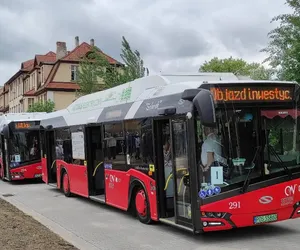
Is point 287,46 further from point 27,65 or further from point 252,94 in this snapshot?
point 27,65

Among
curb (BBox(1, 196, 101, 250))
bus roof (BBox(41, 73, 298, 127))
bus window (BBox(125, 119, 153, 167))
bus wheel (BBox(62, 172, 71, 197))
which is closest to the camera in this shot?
curb (BBox(1, 196, 101, 250))

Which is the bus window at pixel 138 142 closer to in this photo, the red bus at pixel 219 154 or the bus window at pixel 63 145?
the red bus at pixel 219 154

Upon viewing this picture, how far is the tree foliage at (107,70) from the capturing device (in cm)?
2827

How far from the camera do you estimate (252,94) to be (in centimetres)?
768

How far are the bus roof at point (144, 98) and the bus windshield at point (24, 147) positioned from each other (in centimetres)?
708

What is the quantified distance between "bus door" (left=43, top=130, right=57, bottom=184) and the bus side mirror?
37.3 feet

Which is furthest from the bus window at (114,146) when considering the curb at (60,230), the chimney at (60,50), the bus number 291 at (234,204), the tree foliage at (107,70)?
the chimney at (60,50)

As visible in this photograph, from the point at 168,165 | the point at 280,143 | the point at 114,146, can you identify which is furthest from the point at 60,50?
the point at 280,143

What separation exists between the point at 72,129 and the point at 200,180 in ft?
24.8

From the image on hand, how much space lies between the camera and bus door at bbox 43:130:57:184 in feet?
57.3

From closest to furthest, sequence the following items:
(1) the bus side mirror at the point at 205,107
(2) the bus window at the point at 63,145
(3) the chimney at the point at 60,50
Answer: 1. (1) the bus side mirror at the point at 205,107
2. (2) the bus window at the point at 63,145
3. (3) the chimney at the point at 60,50

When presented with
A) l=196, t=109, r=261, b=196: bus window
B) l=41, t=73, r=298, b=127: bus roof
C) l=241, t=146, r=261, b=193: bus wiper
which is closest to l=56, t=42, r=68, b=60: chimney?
l=41, t=73, r=298, b=127: bus roof

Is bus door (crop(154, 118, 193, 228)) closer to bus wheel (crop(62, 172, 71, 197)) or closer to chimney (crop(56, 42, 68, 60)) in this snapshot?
bus wheel (crop(62, 172, 71, 197))

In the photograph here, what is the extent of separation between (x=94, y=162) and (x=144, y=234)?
4.63 meters
